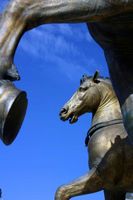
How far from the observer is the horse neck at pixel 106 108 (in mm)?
7188

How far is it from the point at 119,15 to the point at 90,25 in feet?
1.24

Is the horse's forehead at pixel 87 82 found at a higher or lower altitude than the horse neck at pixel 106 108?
higher

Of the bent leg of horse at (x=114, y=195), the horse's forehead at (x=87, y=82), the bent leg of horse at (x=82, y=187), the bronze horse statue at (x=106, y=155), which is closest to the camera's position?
the bent leg of horse at (x=114, y=195)

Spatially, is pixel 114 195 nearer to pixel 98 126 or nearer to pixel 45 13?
pixel 98 126

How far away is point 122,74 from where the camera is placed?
3.13 metres

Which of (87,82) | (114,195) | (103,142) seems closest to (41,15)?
(114,195)

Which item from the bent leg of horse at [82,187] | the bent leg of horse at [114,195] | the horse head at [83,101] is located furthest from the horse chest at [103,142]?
the horse head at [83,101]

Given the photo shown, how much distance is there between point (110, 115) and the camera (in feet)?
23.7

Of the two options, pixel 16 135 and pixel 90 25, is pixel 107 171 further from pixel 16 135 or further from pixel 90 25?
pixel 16 135

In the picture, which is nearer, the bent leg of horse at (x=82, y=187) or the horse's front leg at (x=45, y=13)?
the horse's front leg at (x=45, y=13)

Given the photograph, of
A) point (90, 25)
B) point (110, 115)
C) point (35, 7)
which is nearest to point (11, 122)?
point (35, 7)

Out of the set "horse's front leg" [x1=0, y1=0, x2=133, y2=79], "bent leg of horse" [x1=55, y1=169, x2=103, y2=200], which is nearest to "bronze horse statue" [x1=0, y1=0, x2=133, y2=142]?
"horse's front leg" [x1=0, y1=0, x2=133, y2=79]

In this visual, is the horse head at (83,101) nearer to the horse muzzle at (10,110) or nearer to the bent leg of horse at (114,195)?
the bent leg of horse at (114,195)

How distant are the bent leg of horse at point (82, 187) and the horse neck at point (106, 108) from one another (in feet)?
2.37
